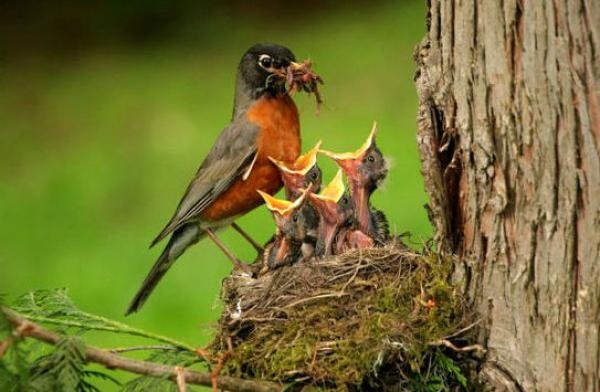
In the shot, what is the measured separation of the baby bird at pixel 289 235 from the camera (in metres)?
5.75

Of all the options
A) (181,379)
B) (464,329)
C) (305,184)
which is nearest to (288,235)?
(305,184)

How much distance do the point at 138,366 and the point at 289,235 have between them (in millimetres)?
2043

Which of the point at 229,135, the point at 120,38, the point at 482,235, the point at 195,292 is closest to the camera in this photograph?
the point at 482,235

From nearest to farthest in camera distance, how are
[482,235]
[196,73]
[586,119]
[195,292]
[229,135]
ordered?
[586,119] → [482,235] → [229,135] → [195,292] → [196,73]

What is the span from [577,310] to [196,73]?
12.3m

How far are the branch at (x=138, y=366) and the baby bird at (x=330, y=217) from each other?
160cm

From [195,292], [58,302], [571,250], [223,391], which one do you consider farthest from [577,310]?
[195,292]

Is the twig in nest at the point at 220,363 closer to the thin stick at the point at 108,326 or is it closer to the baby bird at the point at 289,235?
the thin stick at the point at 108,326

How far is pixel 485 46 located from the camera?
3844mm

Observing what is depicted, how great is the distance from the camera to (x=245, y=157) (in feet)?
22.8

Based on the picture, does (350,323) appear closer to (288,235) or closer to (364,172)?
(288,235)

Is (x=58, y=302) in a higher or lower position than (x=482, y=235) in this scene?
lower

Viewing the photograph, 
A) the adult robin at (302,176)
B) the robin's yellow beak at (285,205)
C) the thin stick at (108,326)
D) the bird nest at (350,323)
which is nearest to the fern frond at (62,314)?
the thin stick at (108,326)

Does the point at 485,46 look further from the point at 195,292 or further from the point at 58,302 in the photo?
the point at 195,292
